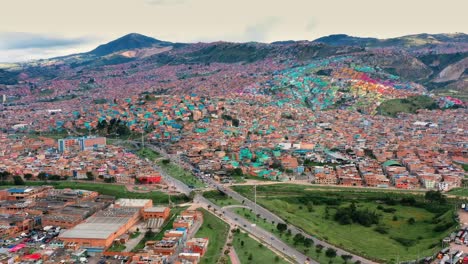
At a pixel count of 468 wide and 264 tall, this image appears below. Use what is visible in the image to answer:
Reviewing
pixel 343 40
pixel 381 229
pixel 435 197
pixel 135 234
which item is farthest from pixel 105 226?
pixel 343 40

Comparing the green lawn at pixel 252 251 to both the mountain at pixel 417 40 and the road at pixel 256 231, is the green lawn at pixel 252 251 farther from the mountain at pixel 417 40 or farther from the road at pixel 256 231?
the mountain at pixel 417 40

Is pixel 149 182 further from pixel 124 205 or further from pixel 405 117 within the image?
pixel 405 117

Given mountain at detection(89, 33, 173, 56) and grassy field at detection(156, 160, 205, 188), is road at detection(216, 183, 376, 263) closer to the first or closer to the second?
grassy field at detection(156, 160, 205, 188)

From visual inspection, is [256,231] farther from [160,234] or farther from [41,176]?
[41,176]

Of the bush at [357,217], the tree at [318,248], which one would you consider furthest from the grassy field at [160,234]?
the bush at [357,217]

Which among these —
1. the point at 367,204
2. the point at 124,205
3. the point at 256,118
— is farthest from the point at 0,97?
the point at 367,204
